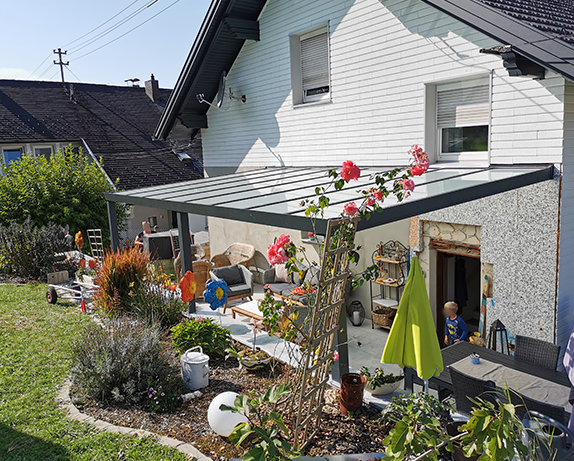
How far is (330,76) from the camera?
10.2 metres

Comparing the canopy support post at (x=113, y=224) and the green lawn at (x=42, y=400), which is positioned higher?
the canopy support post at (x=113, y=224)

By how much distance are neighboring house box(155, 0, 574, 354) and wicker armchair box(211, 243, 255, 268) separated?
111 cm

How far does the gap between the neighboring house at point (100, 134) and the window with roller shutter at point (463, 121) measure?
17030mm

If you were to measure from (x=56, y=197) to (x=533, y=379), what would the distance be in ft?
47.4

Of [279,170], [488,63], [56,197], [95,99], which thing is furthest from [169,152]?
[488,63]

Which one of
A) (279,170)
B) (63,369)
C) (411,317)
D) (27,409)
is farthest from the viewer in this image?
(279,170)

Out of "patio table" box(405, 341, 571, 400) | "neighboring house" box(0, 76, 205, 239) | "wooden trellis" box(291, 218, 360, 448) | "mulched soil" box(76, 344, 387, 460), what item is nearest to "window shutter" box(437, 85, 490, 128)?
"patio table" box(405, 341, 571, 400)

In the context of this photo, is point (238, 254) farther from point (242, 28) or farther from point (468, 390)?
point (468, 390)

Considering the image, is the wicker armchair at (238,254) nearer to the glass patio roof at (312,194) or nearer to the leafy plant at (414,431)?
the glass patio roof at (312,194)

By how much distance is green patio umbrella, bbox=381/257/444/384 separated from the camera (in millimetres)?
4938

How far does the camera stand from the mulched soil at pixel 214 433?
4.93m

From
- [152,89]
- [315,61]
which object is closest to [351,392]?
[315,61]

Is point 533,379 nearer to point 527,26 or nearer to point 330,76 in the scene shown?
point 527,26

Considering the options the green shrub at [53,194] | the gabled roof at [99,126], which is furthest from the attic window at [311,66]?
the gabled roof at [99,126]
